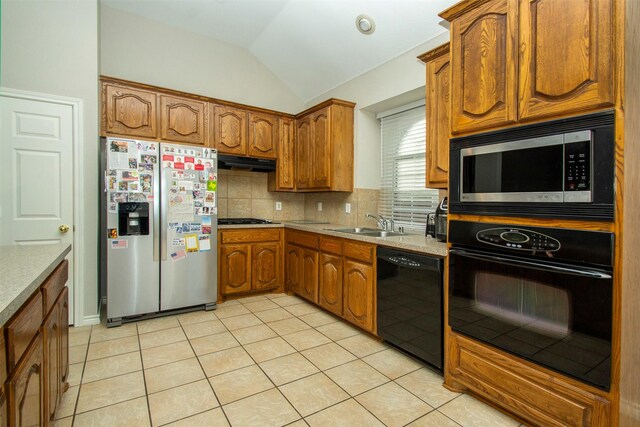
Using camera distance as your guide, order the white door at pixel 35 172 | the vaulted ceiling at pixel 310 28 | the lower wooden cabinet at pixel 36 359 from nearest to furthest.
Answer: the lower wooden cabinet at pixel 36 359
the white door at pixel 35 172
the vaulted ceiling at pixel 310 28

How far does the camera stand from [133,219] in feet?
9.66

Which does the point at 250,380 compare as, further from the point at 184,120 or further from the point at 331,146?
the point at 184,120

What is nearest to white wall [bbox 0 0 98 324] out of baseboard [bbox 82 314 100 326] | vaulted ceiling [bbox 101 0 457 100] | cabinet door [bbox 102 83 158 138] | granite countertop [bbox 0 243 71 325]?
baseboard [bbox 82 314 100 326]

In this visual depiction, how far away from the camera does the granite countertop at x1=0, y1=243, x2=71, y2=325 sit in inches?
35.5

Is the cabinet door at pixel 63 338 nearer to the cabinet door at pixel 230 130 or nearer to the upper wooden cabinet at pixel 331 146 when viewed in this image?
the cabinet door at pixel 230 130

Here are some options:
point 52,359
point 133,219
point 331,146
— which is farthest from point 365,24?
point 52,359

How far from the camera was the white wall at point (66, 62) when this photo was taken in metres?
2.68

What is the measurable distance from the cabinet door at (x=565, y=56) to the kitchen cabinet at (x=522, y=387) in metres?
1.24

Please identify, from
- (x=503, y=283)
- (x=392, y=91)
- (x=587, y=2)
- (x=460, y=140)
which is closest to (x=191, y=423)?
(x=503, y=283)

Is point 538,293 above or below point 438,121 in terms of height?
below

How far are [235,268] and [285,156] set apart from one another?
61.6 inches

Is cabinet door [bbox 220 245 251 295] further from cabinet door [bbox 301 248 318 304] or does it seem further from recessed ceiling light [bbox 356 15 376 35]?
recessed ceiling light [bbox 356 15 376 35]

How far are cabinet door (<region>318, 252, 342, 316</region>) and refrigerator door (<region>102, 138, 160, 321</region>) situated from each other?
5.23 ft

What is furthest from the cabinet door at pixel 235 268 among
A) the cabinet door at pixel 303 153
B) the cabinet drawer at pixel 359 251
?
the cabinet drawer at pixel 359 251
